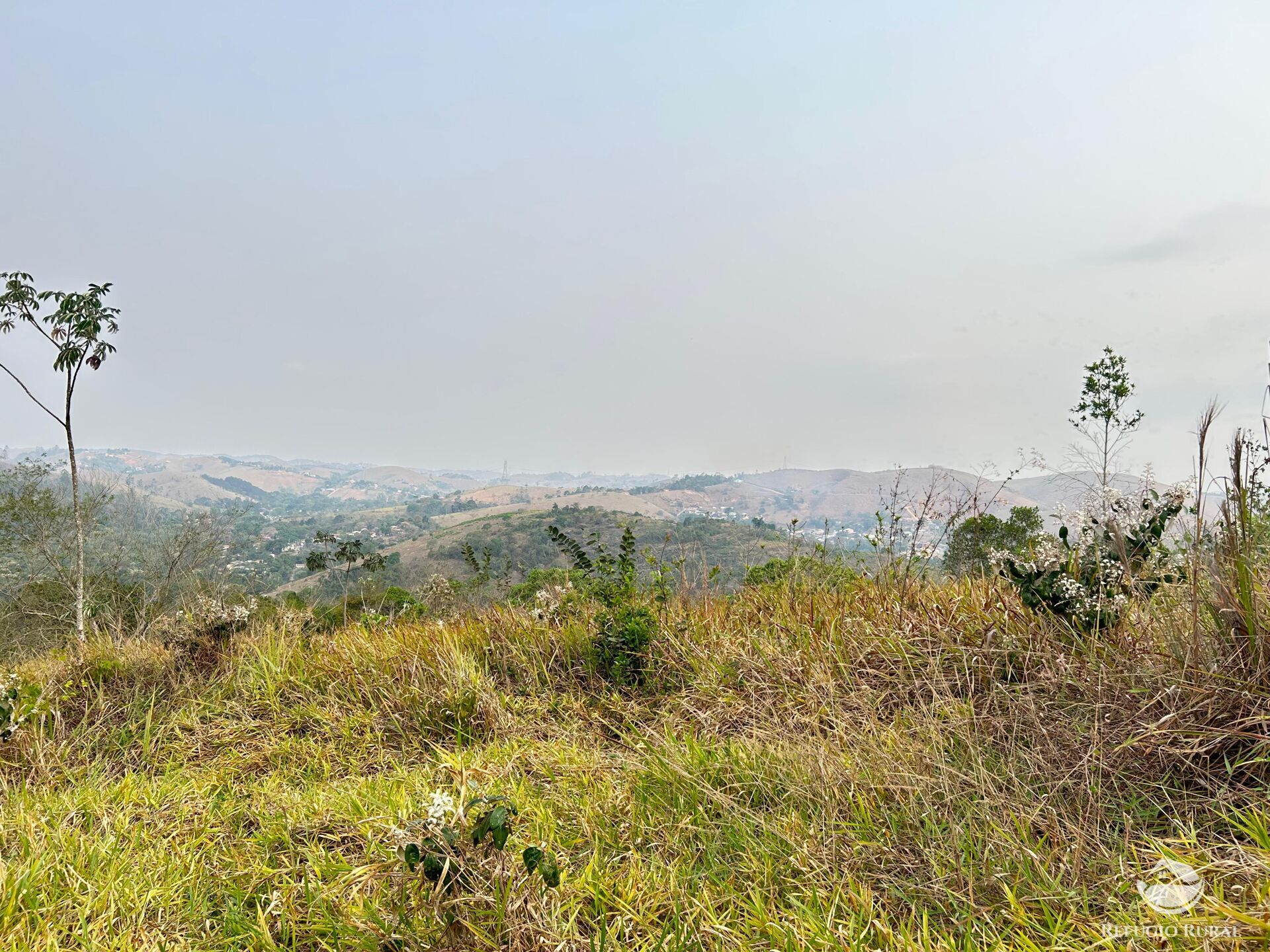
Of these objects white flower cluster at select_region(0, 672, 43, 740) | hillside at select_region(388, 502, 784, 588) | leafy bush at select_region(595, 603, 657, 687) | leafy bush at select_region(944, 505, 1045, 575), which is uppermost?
leafy bush at select_region(944, 505, 1045, 575)

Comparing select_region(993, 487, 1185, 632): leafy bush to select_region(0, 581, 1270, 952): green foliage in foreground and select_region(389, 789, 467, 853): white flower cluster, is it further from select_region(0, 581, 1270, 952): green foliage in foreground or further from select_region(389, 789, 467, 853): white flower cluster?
select_region(389, 789, 467, 853): white flower cluster

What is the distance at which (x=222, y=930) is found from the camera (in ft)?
6.94

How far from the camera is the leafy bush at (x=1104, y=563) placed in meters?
3.09

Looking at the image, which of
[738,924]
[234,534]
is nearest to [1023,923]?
[738,924]

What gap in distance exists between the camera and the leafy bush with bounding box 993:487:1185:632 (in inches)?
122

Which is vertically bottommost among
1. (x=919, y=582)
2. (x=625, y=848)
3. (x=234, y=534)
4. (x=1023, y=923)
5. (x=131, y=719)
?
(x=234, y=534)

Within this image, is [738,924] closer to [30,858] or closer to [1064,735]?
[1064,735]

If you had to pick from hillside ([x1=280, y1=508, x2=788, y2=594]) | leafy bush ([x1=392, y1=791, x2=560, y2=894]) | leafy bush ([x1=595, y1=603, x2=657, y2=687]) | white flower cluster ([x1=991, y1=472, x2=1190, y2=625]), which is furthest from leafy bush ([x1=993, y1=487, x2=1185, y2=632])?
hillside ([x1=280, y1=508, x2=788, y2=594])

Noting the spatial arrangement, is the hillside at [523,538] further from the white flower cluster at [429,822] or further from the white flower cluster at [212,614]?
the white flower cluster at [429,822]

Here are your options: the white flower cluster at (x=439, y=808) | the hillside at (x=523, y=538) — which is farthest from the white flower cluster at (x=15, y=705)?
the hillside at (x=523, y=538)

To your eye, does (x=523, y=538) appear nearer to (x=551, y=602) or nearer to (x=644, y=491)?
(x=551, y=602)

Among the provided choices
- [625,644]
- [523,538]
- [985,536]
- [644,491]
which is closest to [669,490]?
[644,491]

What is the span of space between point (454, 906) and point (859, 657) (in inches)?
99.4

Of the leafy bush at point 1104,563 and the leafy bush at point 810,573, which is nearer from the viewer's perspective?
the leafy bush at point 1104,563
